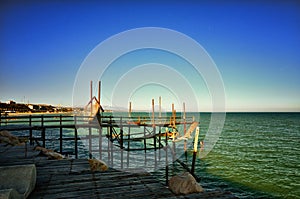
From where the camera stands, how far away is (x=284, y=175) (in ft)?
49.3

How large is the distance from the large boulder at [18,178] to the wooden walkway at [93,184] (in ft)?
1.34

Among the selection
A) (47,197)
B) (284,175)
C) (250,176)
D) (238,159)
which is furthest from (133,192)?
(238,159)

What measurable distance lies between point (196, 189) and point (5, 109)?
22114 millimetres

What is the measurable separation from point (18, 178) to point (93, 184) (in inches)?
63.7

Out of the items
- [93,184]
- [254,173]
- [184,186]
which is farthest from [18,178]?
[254,173]

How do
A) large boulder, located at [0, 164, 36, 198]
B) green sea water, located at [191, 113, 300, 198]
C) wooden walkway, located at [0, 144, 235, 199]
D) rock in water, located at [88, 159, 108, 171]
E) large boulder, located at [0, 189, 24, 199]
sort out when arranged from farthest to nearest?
1. green sea water, located at [191, 113, 300, 198]
2. rock in water, located at [88, 159, 108, 171]
3. wooden walkway, located at [0, 144, 235, 199]
4. large boulder, located at [0, 164, 36, 198]
5. large boulder, located at [0, 189, 24, 199]

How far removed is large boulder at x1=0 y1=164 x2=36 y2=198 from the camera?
3876 millimetres

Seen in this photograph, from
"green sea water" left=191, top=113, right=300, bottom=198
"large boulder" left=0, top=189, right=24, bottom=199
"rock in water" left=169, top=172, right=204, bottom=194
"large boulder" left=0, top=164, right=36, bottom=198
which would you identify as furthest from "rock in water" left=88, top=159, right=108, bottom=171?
"green sea water" left=191, top=113, right=300, bottom=198

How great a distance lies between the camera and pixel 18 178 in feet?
13.4

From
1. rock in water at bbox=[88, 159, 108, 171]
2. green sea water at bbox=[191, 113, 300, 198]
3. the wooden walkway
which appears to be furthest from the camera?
green sea water at bbox=[191, 113, 300, 198]

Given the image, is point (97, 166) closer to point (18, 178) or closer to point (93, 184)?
point (93, 184)

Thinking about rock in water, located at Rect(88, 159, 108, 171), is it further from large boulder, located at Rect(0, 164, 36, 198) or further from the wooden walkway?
large boulder, located at Rect(0, 164, 36, 198)

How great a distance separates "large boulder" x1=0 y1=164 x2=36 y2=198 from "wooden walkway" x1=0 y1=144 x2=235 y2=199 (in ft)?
1.34

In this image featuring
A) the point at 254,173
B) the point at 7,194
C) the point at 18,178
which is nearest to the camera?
the point at 7,194
